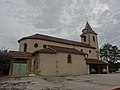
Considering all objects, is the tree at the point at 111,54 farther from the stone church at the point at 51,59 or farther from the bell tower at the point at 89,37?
the stone church at the point at 51,59

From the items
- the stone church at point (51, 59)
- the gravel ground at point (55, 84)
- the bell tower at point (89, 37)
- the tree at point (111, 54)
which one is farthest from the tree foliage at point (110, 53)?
the gravel ground at point (55, 84)

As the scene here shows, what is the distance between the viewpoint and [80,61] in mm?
28266

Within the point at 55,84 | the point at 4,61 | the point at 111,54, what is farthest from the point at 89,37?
the point at 55,84

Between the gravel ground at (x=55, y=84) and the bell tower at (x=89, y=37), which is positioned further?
the bell tower at (x=89, y=37)

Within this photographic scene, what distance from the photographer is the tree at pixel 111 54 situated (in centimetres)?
5528

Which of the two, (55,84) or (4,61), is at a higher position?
(4,61)

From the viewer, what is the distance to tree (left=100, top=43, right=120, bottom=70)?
55.3m

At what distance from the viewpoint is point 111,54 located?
56719 mm

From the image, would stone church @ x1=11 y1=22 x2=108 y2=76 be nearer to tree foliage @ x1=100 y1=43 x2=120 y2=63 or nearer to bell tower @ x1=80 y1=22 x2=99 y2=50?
bell tower @ x1=80 y1=22 x2=99 y2=50

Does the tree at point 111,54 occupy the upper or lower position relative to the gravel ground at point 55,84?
upper

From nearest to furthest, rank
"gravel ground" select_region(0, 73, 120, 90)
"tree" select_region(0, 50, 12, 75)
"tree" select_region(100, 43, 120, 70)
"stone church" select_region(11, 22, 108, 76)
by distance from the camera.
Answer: "gravel ground" select_region(0, 73, 120, 90) → "tree" select_region(0, 50, 12, 75) → "stone church" select_region(11, 22, 108, 76) → "tree" select_region(100, 43, 120, 70)

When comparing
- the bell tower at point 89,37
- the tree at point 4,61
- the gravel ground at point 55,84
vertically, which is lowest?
the gravel ground at point 55,84

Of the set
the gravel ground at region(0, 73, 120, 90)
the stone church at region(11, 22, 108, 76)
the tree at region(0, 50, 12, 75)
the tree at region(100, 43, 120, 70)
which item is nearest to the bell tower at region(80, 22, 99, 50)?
the stone church at region(11, 22, 108, 76)

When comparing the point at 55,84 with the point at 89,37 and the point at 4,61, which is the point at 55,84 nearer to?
the point at 4,61
